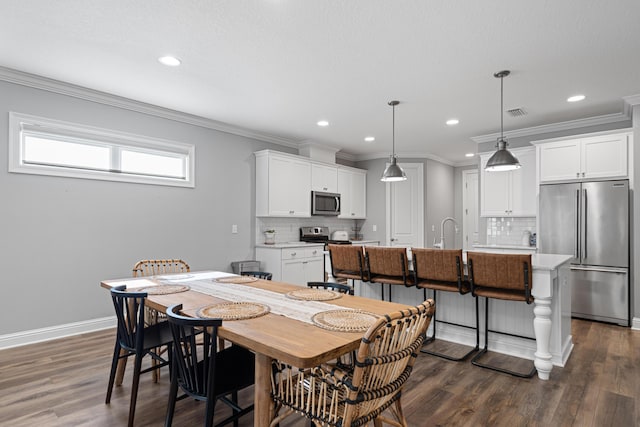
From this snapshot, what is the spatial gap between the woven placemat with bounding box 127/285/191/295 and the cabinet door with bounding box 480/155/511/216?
180 inches

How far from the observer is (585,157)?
4418 mm

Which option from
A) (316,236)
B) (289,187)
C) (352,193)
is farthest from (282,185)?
(352,193)

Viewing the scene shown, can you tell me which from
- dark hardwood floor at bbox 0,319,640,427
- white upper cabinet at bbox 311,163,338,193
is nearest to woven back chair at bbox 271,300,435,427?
dark hardwood floor at bbox 0,319,640,427

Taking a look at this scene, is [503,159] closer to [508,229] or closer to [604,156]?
[604,156]

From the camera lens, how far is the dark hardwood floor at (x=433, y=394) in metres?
2.14

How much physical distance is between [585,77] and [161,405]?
14.6ft

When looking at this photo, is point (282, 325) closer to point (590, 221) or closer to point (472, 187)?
point (590, 221)

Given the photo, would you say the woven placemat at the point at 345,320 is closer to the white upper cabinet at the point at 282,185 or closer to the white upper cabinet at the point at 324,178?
the white upper cabinet at the point at 282,185

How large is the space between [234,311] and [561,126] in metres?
5.14

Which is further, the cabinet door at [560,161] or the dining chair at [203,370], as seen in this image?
the cabinet door at [560,161]

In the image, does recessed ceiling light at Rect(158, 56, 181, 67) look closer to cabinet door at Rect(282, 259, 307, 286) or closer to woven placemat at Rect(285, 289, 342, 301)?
woven placemat at Rect(285, 289, 342, 301)

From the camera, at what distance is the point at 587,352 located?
3250mm

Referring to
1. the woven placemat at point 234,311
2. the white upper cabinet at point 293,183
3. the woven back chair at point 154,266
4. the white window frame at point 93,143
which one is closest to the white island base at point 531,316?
the woven back chair at point 154,266

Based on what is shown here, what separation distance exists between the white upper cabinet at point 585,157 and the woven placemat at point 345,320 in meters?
4.08
